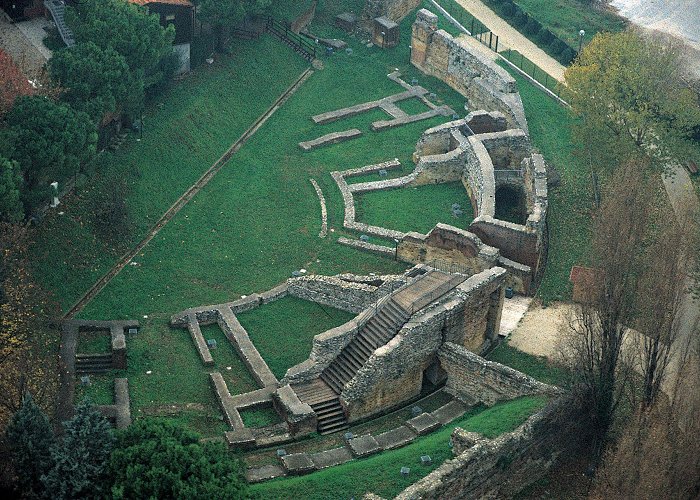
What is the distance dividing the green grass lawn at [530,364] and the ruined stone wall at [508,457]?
7.42 ft

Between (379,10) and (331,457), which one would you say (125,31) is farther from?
(331,457)

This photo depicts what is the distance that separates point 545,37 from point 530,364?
35339mm

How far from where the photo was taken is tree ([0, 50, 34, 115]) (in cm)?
5631

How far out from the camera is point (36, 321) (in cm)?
5203

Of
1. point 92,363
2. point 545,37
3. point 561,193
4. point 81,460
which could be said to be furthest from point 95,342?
point 545,37

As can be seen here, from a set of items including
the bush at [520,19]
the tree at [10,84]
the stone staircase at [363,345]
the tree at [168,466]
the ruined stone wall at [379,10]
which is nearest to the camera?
the tree at [168,466]

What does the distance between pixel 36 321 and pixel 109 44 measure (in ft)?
54.2

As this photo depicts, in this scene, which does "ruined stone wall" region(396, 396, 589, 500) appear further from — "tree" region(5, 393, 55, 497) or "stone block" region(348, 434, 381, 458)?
"tree" region(5, 393, 55, 497)

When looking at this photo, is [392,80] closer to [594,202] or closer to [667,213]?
[594,202]

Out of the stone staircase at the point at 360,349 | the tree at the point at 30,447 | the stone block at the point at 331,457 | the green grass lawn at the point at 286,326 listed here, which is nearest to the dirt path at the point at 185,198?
the green grass lawn at the point at 286,326

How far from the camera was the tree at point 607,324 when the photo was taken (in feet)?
165

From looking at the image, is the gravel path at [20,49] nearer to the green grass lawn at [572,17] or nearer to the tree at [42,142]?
the tree at [42,142]

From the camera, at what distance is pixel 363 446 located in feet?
162

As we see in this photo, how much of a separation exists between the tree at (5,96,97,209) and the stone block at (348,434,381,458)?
17589mm
